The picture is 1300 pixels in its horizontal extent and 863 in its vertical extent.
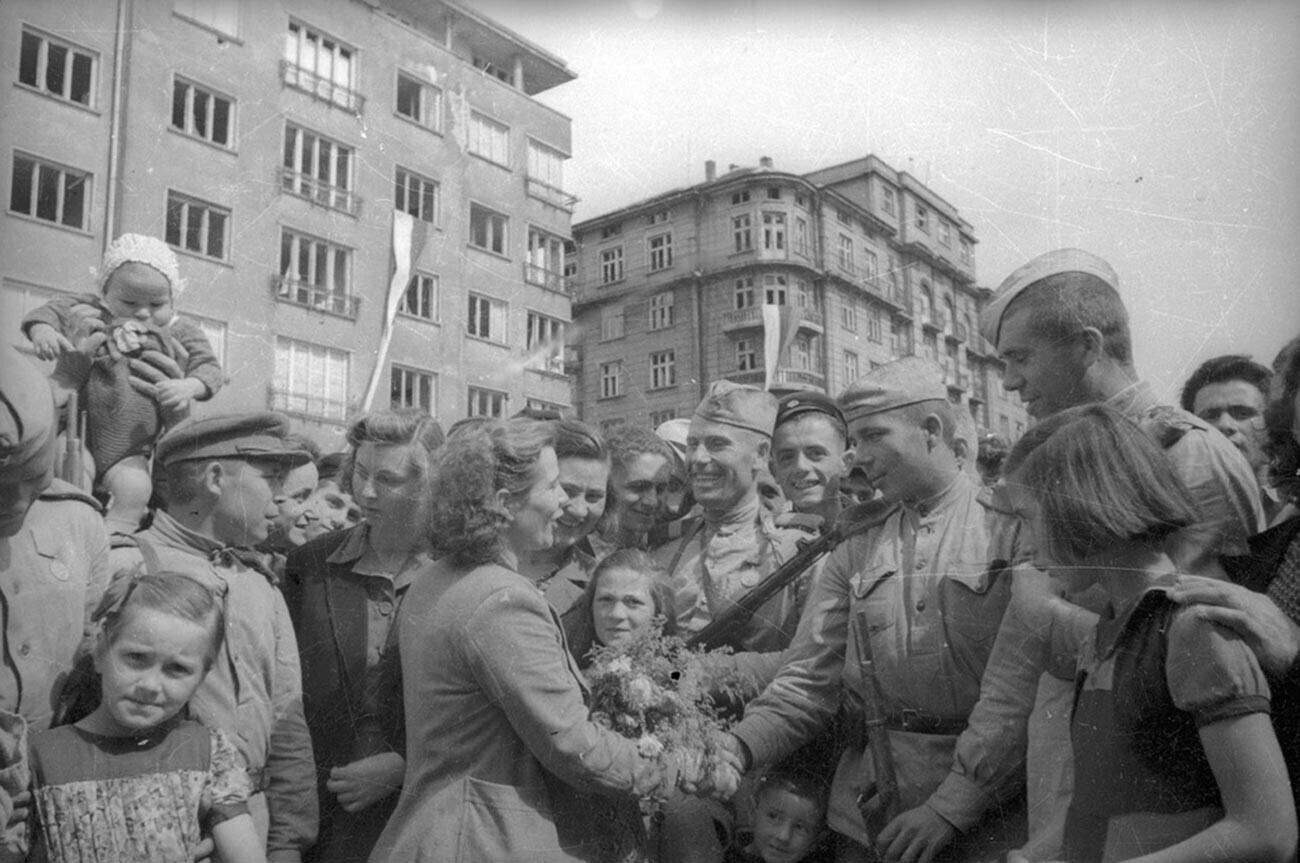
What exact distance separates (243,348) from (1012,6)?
131 inches

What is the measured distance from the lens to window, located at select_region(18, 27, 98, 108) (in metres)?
3.52

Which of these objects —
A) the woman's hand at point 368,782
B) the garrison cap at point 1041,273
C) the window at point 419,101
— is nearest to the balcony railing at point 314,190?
the window at point 419,101

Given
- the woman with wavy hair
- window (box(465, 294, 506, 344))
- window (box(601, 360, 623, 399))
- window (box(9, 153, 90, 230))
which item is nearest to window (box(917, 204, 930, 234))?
window (box(601, 360, 623, 399))

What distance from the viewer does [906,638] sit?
2781mm

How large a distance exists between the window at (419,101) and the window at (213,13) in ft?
2.29

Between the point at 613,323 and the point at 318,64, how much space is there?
1672 mm

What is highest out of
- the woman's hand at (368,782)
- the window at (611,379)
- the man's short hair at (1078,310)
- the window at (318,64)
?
the window at (318,64)

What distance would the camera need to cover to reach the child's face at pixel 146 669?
2500 millimetres

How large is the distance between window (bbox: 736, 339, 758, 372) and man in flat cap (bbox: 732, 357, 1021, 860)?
1065mm

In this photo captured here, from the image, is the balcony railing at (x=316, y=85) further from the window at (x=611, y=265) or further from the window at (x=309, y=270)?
the window at (x=611, y=265)

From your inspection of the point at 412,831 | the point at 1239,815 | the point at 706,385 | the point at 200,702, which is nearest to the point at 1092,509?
the point at 1239,815

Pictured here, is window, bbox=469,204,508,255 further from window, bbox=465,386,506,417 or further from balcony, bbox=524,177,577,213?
window, bbox=465,386,506,417

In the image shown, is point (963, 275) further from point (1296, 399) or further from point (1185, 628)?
point (1185, 628)

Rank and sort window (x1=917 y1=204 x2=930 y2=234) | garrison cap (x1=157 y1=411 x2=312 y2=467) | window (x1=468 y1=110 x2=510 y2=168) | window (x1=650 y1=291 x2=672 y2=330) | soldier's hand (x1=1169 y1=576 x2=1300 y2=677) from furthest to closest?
window (x1=468 y1=110 x2=510 y2=168) < window (x1=650 y1=291 x2=672 y2=330) < window (x1=917 y1=204 x2=930 y2=234) < garrison cap (x1=157 y1=411 x2=312 y2=467) < soldier's hand (x1=1169 y1=576 x2=1300 y2=677)
